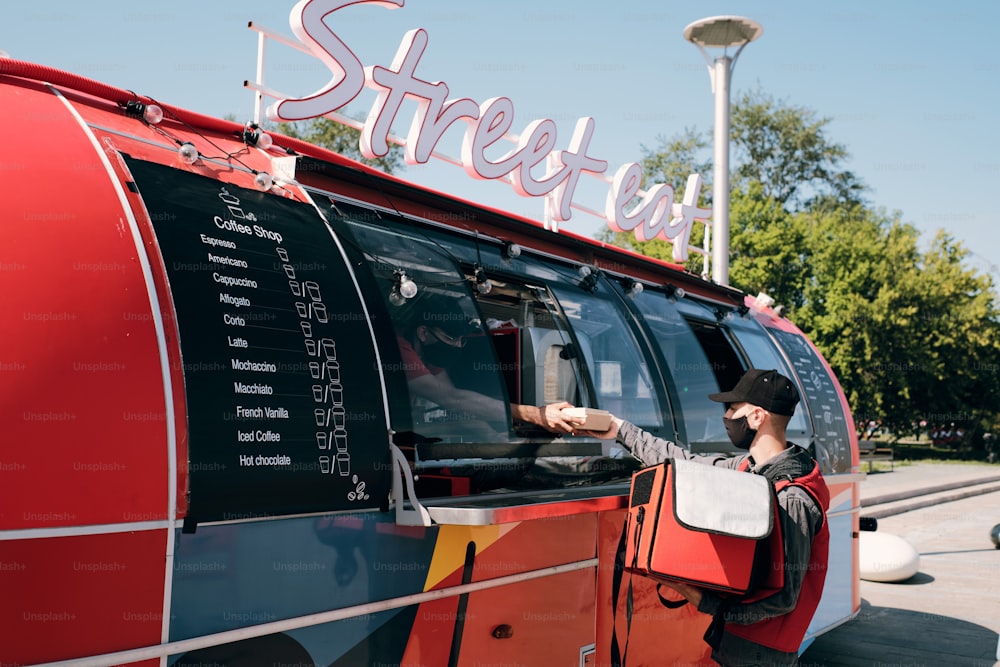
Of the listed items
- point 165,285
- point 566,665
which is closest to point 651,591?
point 566,665

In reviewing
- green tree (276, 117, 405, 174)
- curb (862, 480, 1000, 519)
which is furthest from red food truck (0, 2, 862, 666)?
green tree (276, 117, 405, 174)

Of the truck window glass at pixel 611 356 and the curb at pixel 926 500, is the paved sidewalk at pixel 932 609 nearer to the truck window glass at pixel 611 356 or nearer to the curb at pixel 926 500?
the curb at pixel 926 500

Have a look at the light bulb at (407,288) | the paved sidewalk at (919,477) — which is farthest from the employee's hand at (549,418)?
the paved sidewalk at (919,477)

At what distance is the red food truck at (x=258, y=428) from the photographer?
2037mm

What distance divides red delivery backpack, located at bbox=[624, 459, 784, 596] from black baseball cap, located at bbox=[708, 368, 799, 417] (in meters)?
0.42

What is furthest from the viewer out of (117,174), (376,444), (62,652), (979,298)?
(979,298)

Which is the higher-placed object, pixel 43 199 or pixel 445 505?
pixel 43 199

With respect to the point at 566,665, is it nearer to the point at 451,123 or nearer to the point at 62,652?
the point at 62,652

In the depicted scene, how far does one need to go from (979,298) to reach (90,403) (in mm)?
37751

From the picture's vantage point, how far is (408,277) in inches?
126

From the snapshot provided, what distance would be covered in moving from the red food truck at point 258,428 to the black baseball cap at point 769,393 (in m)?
0.70

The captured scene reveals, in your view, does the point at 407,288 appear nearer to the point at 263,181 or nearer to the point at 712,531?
the point at 263,181

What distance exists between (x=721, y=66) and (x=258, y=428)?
1070 centimetres

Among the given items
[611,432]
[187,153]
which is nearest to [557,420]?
[611,432]
